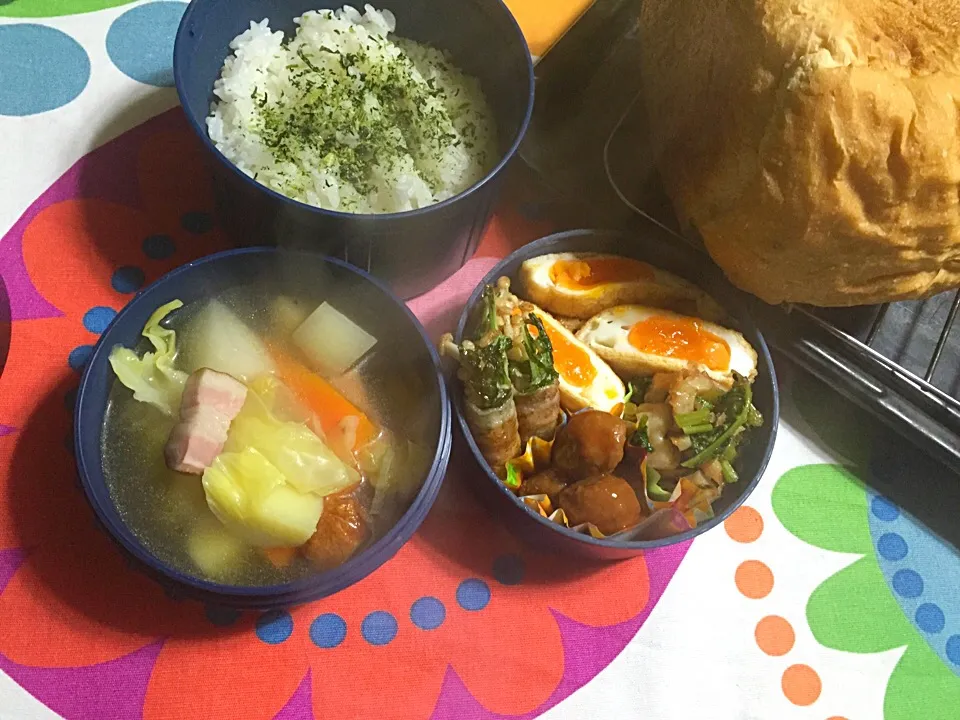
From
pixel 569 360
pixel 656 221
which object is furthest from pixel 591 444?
pixel 656 221

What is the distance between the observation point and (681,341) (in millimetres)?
1638

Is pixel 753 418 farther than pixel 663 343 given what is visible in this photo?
No

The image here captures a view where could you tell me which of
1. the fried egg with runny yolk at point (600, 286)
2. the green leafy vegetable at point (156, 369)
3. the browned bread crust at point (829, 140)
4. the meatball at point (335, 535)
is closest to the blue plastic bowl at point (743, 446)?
the fried egg with runny yolk at point (600, 286)

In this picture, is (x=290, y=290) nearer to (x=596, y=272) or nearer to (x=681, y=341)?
(x=596, y=272)

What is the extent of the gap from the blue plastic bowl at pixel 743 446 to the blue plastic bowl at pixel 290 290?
0.08m

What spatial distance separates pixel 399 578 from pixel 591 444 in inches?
16.5

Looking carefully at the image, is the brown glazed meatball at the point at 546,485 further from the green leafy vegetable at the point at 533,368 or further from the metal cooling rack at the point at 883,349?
the metal cooling rack at the point at 883,349

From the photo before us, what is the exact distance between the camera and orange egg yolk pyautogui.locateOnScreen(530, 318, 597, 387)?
5.16ft

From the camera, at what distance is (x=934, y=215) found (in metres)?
1.39

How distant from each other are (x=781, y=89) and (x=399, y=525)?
3.13 feet

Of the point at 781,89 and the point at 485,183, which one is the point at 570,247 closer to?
the point at 485,183

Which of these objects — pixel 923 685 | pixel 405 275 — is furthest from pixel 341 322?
pixel 923 685

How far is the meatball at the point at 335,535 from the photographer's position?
1.34 m

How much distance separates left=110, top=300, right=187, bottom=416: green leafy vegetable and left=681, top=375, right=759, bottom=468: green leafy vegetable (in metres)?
0.93
